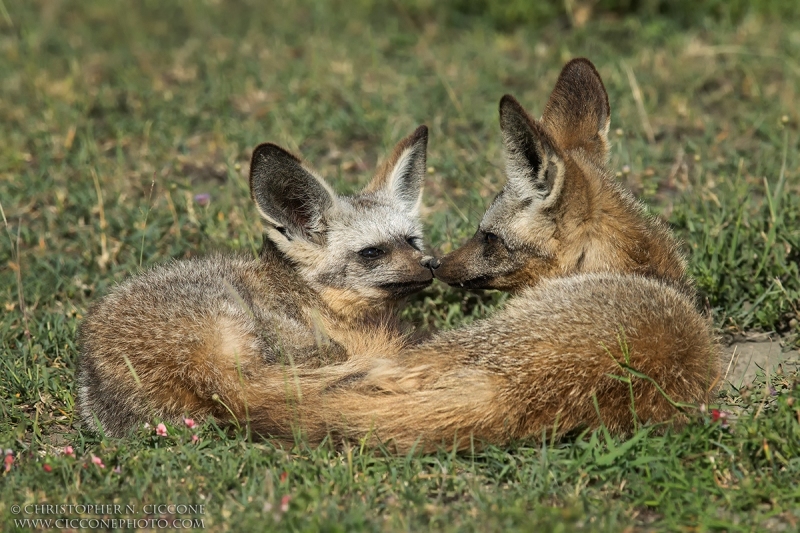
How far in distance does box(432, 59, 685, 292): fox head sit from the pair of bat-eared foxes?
0.03 feet

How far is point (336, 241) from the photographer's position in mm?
5277

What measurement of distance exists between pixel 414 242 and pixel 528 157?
1.23m

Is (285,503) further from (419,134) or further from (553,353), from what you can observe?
(419,134)

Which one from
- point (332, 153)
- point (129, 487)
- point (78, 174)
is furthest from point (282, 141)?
point (129, 487)

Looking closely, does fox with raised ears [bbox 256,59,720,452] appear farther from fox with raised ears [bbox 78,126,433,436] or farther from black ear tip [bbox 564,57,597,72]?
black ear tip [bbox 564,57,597,72]

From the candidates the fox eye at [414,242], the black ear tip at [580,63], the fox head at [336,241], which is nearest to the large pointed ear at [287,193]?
the fox head at [336,241]

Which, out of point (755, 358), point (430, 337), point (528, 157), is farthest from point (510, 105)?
point (755, 358)

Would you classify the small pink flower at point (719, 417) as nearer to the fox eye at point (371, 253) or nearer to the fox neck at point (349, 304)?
the fox neck at point (349, 304)

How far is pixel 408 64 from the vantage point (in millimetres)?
8320

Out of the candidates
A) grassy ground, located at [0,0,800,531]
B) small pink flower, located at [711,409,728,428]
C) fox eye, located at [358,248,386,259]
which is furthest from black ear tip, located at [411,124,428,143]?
small pink flower, located at [711,409,728,428]

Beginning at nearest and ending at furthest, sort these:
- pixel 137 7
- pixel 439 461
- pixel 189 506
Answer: pixel 189 506 → pixel 439 461 → pixel 137 7

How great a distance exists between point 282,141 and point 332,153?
1.34 feet

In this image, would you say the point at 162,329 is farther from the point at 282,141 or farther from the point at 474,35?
the point at 474,35

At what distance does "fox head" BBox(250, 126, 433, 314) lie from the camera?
16.6 ft
